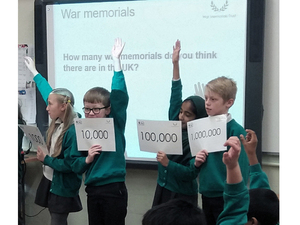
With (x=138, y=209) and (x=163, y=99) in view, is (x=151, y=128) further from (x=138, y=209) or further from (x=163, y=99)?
(x=138, y=209)

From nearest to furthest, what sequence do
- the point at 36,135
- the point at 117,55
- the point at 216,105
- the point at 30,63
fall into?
the point at 216,105 → the point at 117,55 → the point at 36,135 → the point at 30,63

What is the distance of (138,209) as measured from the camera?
2543 mm

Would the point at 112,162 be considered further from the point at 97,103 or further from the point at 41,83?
the point at 41,83

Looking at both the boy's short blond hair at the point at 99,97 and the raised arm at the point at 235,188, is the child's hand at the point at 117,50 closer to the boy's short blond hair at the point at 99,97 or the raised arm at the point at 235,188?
the boy's short blond hair at the point at 99,97

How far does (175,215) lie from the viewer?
124 cm

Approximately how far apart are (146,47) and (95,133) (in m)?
0.66

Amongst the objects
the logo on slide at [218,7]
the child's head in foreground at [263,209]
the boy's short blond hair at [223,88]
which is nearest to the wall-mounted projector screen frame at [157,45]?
the logo on slide at [218,7]

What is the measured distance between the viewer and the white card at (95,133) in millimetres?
1976

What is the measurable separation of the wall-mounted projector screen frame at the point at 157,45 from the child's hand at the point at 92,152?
0.50 metres

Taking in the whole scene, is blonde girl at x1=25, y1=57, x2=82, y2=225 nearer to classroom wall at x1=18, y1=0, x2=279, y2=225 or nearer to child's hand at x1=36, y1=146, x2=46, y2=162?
child's hand at x1=36, y1=146, x2=46, y2=162

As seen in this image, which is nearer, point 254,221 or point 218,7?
point 254,221

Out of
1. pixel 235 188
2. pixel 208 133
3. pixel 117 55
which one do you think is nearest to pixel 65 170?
pixel 117 55
